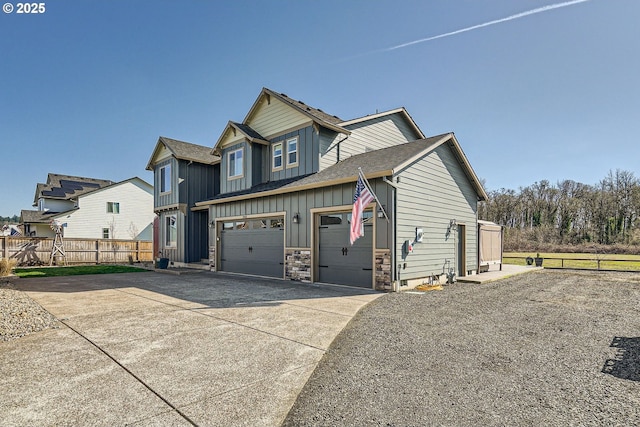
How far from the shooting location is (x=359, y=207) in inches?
337

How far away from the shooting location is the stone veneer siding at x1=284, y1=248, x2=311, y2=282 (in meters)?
10.9

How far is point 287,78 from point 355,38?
4158 mm

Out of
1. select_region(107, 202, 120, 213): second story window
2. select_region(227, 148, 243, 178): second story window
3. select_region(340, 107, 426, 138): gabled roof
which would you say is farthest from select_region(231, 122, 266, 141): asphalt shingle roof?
select_region(107, 202, 120, 213): second story window

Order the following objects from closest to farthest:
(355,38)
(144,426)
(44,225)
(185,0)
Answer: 1. (144,426)
2. (185,0)
3. (355,38)
4. (44,225)

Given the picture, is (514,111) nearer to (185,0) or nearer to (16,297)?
(185,0)

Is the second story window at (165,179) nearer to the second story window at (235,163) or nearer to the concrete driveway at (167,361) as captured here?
the second story window at (235,163)

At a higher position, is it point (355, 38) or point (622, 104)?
point (355, 38)

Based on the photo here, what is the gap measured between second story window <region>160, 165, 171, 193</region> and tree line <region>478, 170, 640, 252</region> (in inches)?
1081

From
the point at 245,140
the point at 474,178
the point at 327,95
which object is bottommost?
the point at 474,178

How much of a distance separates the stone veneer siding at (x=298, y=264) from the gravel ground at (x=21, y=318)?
6.59m

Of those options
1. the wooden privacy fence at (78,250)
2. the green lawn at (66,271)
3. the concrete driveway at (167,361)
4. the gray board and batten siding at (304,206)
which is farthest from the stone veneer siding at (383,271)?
the wooden privacy fence at (78,250)

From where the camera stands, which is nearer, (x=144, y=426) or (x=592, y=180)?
(x=144, y=426)

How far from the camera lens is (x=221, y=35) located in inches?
488

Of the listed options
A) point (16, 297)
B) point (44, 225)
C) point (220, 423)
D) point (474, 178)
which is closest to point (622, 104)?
point (474, 178)
